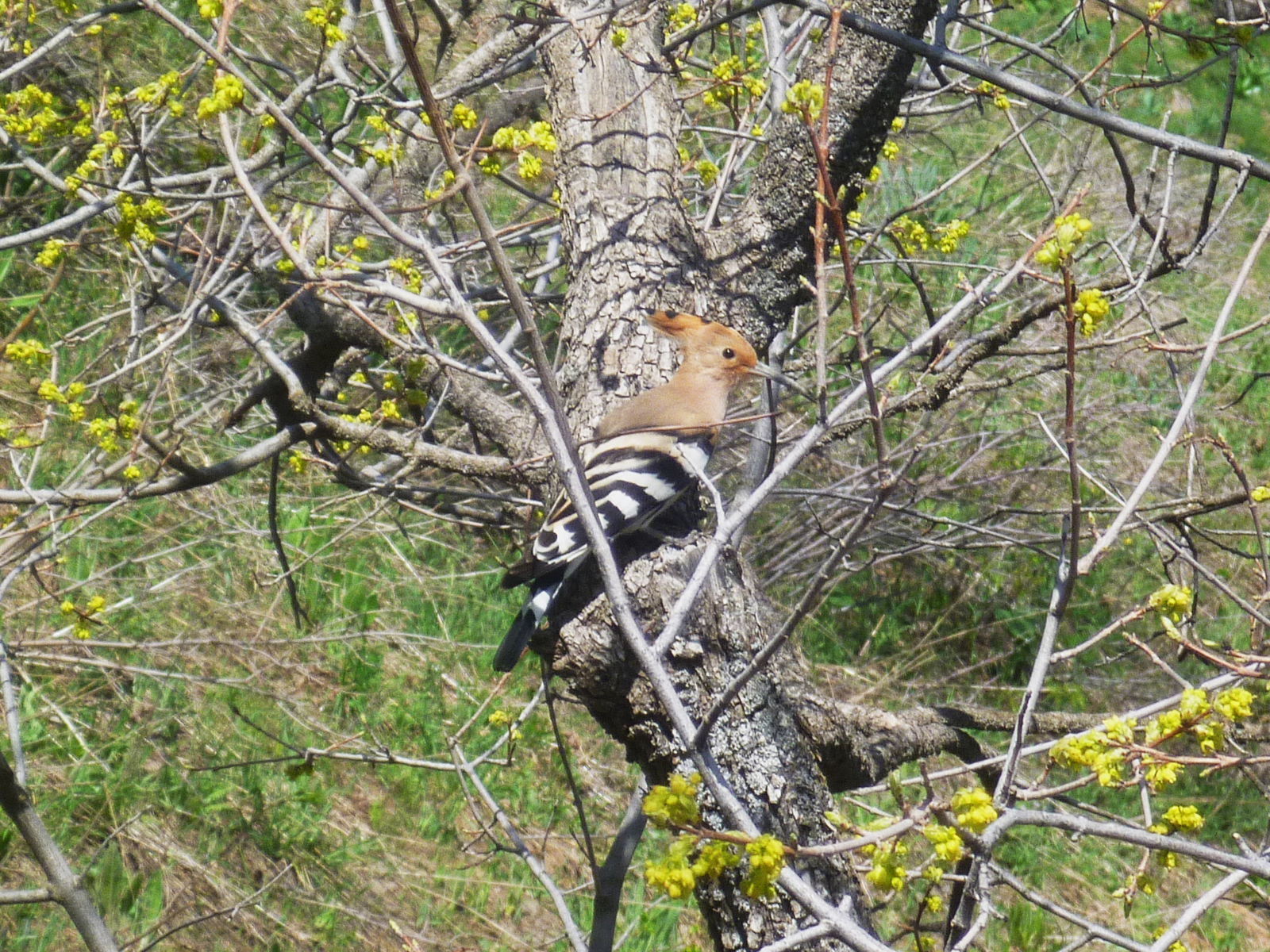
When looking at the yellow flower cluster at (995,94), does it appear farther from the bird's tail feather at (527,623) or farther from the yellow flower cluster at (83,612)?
the yellow flower cluster at (83,612)

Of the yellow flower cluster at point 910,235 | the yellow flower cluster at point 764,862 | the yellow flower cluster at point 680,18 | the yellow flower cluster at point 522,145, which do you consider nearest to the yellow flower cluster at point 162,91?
the yellow flower cluster at point 522,145

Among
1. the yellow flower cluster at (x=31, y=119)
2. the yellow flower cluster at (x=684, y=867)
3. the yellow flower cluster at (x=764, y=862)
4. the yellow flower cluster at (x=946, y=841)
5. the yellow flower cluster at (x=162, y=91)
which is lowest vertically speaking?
the yellow flower cluster at (x=684, y=867)

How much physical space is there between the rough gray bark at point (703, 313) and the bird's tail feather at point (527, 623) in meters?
0.05

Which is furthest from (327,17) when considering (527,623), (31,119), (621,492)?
(527,623)

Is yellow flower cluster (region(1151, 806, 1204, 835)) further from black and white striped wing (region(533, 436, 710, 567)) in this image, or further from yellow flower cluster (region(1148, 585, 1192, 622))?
black and white striped wing (region(533, 436, 710, 567))

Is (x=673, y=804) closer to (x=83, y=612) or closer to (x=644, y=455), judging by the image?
(x=644, y=455)

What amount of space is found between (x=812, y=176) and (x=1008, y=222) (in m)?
4.20

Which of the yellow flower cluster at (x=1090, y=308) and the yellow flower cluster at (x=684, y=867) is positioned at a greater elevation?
the yellow flower cluster at (x=1090, y=308)

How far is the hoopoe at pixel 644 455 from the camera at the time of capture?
2.23m

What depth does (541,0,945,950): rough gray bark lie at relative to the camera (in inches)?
79.0

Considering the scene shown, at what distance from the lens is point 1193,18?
902 centimetres

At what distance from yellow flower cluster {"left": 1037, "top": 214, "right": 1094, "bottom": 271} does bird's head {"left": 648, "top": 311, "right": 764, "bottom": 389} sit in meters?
1.16

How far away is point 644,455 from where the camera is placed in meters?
2.48

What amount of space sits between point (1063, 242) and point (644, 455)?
1.34 metres
